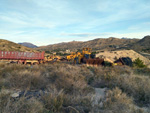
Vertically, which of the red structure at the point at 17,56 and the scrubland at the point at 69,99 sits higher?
the red structure at the point at 17,56

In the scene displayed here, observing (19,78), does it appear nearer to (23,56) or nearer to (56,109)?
(56,109)

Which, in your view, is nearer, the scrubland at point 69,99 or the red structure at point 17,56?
the scrubland at point 69,99

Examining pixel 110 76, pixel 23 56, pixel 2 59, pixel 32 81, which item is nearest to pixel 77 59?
pixel 23 56

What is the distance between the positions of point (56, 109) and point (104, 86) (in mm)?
4143

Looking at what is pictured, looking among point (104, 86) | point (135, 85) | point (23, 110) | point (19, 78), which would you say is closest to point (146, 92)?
point (135, 85)

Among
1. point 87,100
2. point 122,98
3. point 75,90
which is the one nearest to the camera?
point 87,100

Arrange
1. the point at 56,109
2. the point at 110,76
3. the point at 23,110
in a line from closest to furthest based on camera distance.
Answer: the point at 23,110, the point at 56,109, the point at 110,76

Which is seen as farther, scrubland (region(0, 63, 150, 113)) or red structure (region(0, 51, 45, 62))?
red structure (region(0, 51, 45, 62))

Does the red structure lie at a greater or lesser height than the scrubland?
greater

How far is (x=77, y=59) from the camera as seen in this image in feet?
76.0

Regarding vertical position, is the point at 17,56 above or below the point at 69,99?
above

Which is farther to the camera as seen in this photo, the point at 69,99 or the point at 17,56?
the point at 17,56

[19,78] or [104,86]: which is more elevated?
[19,78]

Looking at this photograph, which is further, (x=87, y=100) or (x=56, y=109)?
(x=87, y=100)
